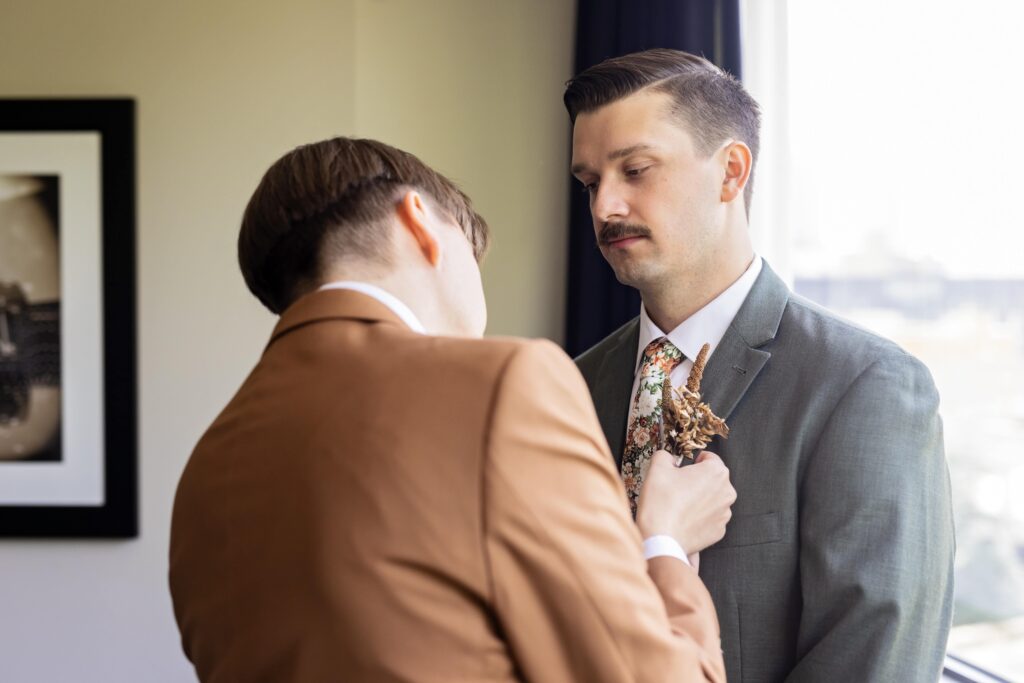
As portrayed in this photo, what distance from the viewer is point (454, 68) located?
10.2 ft

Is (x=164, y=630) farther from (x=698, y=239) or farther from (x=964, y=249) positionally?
(x=964, y=249)

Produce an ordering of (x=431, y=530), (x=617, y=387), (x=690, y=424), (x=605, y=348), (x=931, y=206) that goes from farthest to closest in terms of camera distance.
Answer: (x=931, y=206)
(x=605, y=348)
(x=617, y=387)
(x=690, y=424)
(x=431, y=530)

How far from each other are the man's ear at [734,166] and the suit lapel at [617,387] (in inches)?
12.3

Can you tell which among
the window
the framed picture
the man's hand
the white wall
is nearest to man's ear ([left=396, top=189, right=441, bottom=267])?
the man's hand

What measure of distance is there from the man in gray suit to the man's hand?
0.06 m

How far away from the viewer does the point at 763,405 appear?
4.37 ft

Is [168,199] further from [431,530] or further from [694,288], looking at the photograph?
[431,530]

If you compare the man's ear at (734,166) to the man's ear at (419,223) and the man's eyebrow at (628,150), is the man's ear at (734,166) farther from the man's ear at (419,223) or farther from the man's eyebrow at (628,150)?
the man's ear at (419,223)

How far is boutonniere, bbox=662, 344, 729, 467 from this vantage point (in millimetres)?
1317

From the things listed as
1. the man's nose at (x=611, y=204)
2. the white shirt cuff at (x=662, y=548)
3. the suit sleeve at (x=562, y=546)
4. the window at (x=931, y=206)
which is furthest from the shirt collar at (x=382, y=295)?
the window at (x=931, y=206)

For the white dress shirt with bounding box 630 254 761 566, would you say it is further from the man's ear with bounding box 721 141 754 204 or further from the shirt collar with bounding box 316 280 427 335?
the shirt collar with bounding box 316 280 427 335

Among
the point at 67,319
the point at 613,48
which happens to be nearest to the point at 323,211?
the point at 613,48

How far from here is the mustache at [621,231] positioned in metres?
1.42

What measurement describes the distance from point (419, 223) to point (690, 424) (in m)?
0.52
